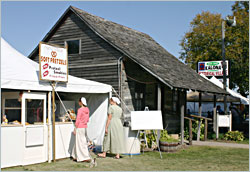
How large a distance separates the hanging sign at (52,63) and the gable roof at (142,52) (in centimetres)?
379

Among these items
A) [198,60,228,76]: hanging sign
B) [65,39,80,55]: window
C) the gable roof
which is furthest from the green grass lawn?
[198,60,228,76]: hanging sign

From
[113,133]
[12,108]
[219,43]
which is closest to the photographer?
[12,108]

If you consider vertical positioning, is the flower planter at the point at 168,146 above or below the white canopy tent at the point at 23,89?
below

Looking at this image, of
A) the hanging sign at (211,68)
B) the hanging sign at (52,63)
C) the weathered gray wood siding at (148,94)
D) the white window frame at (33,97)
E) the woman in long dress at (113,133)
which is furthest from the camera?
the hanging sign at (211,68)

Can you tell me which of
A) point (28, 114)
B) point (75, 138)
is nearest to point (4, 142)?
point (28, 114)

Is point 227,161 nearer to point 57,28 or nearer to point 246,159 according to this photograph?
point 246,159

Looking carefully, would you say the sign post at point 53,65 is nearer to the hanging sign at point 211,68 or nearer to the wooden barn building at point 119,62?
the wooden barn building at point 119,62

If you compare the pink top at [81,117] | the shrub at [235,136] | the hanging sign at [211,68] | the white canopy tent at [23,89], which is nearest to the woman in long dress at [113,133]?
the pink top at [81,117]

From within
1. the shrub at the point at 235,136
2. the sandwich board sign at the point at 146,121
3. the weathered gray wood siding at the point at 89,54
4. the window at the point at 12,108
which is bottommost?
the shrub at the point at 235,136

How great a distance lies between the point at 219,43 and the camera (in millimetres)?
33312

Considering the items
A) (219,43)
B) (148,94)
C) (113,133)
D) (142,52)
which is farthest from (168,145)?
(219,43)

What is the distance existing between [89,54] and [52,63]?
512 centimetres

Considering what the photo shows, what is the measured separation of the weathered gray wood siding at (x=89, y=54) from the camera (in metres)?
14.1

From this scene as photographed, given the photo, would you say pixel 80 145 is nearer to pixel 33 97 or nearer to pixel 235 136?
pixel 33 97
